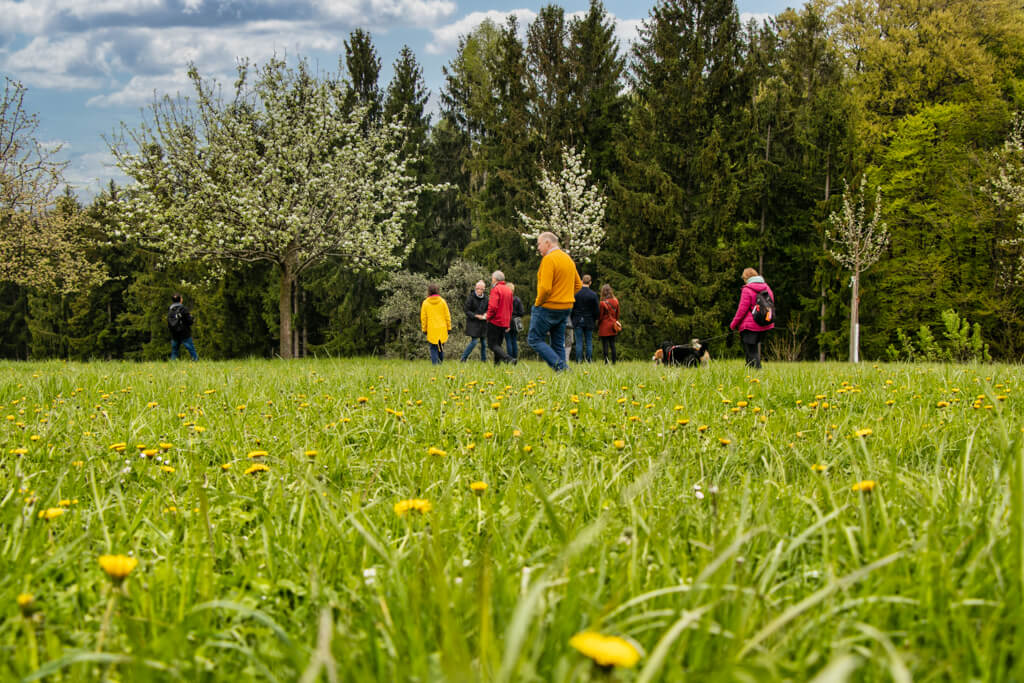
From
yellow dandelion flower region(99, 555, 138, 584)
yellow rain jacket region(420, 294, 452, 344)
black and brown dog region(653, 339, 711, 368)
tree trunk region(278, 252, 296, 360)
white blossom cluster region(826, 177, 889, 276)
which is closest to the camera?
yellow dandelion flower region(99, 555, 138, 584)

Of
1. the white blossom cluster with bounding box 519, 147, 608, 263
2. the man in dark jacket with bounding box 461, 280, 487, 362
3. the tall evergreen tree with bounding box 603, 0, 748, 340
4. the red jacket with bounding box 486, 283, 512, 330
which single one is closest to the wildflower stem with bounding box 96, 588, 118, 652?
the red jacket with bounding box 486, 283, 512, 330

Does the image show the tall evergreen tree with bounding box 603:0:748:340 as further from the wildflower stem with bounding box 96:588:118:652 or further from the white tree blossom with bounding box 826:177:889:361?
the wildflower stem with bounding box 96:588:118:652

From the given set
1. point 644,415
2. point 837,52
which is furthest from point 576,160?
point 644,415

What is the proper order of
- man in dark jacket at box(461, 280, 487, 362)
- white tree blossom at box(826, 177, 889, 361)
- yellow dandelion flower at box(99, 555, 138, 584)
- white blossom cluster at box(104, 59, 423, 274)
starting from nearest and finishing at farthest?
yellow dandelion flower at box(99, 555, 138, 584) < man in dark jacket at box(461, 280, 487, 362) < white blossom cluster at box(104, 59, 423, 274) < white tree blossom at box(826, 177, 889, 361)

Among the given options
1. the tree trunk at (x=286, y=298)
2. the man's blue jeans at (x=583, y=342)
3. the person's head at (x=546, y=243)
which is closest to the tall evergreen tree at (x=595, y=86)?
the tree trunk at (x=286, y=298)

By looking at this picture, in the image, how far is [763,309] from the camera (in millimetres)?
9805

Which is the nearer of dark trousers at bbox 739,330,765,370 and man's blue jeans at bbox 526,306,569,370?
man's blue jeans at bbox 526,306,569,370

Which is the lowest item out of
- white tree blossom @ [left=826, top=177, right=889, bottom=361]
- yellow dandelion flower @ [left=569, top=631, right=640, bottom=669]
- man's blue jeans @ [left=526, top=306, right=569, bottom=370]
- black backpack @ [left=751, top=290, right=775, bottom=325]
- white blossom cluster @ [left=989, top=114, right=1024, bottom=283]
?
yellow dandelion flower @ [left=569, top=631, right=640, bottom=669]

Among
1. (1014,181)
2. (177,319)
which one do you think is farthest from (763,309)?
(1014,181)

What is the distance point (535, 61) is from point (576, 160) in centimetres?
612

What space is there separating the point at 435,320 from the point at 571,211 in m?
14.8

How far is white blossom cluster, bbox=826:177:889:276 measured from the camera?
81.7 feet

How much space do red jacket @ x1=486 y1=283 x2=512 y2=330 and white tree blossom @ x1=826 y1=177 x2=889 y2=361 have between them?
16.4m

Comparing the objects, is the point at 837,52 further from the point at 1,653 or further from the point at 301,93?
the point at 1,653
